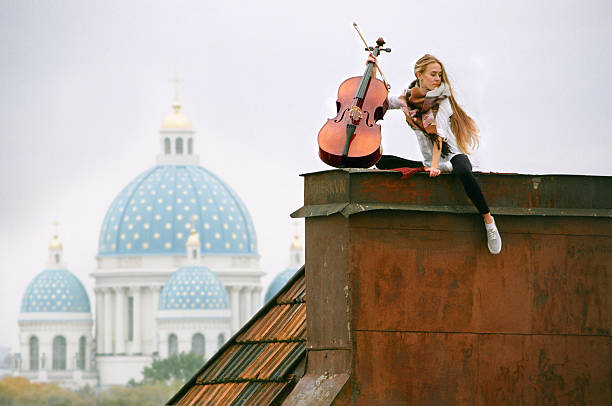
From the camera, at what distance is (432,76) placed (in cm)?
771

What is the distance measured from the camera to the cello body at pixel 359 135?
784 centimetres

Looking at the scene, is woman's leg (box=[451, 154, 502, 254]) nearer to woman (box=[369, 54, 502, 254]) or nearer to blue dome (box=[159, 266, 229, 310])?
woman (box=[369, 54, 502, 254])

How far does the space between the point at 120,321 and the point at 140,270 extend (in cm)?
372

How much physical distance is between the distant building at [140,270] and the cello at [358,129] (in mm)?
134039

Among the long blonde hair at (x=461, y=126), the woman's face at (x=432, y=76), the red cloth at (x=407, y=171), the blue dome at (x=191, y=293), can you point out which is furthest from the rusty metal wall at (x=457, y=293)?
the blue dome at (x=191, y=293)

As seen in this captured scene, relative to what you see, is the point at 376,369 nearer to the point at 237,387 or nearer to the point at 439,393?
the point at 439,393

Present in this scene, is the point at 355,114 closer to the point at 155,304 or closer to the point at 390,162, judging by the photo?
the point at 390,162

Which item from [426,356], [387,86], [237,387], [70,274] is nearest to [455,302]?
[426,356]

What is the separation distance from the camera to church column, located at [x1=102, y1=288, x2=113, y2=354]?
149 meters

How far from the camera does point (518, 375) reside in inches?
297

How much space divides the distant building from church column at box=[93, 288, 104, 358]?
0.22 feet

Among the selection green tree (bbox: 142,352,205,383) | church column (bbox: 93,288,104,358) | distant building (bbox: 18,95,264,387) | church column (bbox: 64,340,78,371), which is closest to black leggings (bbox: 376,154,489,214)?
green tree (bbox: 142,352,205,383)

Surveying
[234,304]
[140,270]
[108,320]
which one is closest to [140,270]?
[140,270]

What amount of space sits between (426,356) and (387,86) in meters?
1.25
